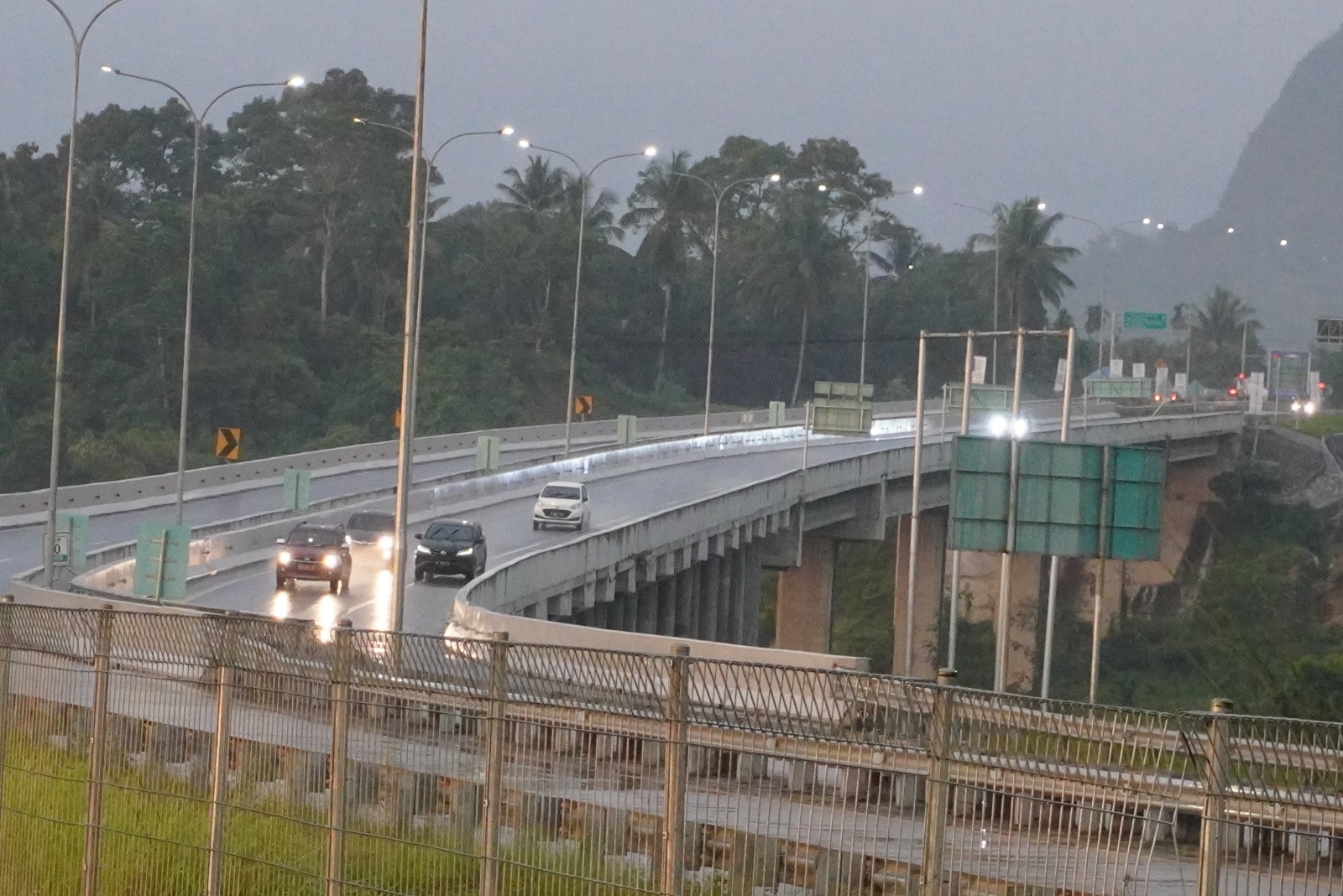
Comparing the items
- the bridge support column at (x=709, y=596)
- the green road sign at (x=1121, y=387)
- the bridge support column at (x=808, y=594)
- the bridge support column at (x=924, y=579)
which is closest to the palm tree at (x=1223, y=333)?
the green road sign at (x=1121, y=387)

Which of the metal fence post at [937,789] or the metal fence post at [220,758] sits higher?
the metal fence post at [937,789]

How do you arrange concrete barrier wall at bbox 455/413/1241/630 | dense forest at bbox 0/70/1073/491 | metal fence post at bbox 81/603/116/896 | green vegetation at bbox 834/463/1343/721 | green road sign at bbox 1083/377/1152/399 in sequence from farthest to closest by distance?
1. dense forest at bbox 0/70/1073/491
2. green road sign at bbox 1083/377/1152/399
3. green vegetation at bbox 834/463/1343/721
4. concrete barrier wall at bbox 455/413/1241/630
5. metal fence post at bbox 81/603/116/896

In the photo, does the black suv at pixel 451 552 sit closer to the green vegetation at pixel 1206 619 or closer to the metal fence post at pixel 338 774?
the green vegetation at pixel 1206 619

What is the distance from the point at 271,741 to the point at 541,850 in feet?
6.81

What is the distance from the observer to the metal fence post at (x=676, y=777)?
277 inches

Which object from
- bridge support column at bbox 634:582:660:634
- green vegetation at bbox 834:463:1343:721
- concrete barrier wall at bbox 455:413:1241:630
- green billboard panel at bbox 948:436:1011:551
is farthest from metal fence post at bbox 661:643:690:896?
bridge support column at bbox 634:582:660:634

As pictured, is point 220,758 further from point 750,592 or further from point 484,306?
point 484,306

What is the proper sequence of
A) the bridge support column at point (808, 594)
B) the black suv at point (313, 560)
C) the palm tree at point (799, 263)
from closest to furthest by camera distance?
1. the black suv at point (313, 560)
2. the bridge support column at point (808, 594)
3. the palm tree at point (799, 263)

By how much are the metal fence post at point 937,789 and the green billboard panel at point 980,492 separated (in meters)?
25.0

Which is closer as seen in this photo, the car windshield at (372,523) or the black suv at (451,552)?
the black suv at (451,552)

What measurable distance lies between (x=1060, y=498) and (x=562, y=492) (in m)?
27.2

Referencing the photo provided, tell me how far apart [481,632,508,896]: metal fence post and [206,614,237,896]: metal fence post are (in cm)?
197

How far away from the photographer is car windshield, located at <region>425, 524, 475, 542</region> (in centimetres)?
4603

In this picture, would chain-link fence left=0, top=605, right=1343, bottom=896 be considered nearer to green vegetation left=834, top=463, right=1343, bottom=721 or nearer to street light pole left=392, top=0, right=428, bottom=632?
street light pole left=392, top=0, right=428, bottom=632
